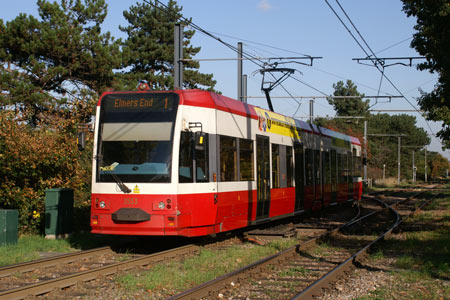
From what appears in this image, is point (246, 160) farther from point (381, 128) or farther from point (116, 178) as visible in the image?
point (381, 128)

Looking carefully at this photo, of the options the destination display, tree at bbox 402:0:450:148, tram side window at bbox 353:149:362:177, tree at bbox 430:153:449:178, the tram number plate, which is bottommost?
the tram number plate

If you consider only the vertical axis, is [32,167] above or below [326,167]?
below

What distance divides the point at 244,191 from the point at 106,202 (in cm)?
340

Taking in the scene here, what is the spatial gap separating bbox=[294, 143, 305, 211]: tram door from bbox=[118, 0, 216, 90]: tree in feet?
66.1

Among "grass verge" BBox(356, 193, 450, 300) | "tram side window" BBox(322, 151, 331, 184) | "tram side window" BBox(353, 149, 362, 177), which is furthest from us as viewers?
"tram side window" BBox(353, 149, 362, 177)

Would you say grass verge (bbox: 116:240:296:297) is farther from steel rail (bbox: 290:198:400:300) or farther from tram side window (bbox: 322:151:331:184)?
tram side window (bbox: 322:151:331:184)

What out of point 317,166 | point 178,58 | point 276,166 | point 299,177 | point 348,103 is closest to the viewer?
point 276,166

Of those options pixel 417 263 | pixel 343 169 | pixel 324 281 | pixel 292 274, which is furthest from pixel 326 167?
pixel 324 281

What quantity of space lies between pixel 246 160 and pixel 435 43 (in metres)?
5.47

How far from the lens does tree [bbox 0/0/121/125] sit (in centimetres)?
2709

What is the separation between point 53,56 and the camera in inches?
1134

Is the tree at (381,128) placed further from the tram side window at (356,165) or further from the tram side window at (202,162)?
the tram side window at (202,162)

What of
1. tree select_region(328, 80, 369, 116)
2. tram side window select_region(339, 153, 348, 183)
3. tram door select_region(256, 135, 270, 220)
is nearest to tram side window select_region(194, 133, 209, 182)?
tram door select_region(256, 135, 270, 220)

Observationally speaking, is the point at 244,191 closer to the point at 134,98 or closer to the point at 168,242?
the point at 168,242
